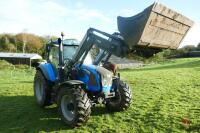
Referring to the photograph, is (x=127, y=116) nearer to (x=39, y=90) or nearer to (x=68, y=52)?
(x=68, y=52)

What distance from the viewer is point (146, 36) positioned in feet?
26.2

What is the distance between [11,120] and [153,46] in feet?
16.9

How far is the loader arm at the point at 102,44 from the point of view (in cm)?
887

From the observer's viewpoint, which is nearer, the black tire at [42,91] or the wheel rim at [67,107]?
the wheel rim at [67,107]

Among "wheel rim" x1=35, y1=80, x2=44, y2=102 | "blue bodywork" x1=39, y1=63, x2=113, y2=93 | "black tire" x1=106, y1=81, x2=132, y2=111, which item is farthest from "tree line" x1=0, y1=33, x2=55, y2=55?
"blue bodywork" x1=39, y1=63, x2=113, y2=93

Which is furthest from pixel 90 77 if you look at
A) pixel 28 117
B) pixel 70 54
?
pixel 28 117

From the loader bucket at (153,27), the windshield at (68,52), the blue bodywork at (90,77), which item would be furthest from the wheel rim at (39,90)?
the loader bucket at (153,27)

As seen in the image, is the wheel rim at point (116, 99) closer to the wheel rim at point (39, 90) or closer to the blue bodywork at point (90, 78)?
the blue bodywork at point (90, 78)

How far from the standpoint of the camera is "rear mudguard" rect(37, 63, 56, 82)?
36.6 ft

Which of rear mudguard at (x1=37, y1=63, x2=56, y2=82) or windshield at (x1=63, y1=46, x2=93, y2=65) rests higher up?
windshield at (x1=63, y1=46, x2=93, y2=65)

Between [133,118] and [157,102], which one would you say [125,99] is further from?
[157,102]

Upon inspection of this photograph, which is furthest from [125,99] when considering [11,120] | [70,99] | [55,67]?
[11,120]

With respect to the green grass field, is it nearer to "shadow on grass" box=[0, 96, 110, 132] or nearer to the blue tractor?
"shadow on grass" box=[0, 96, 110, 132]

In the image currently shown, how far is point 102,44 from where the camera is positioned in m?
9.37
